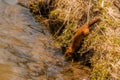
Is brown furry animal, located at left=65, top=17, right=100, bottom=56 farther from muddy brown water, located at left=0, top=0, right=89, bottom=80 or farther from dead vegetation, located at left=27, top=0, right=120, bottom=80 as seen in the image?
muddy brown water, located at left=0, top=0, right=89, bottom=80

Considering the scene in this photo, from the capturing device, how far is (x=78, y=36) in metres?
5.98

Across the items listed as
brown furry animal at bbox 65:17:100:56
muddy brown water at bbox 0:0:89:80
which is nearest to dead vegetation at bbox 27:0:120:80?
brown furry animal at bbox 65:17:100:56

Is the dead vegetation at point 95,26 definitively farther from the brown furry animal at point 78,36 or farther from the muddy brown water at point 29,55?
the muddy brown water at point 29,55

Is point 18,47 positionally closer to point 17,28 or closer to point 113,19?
point 17,28

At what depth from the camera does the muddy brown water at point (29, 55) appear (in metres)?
5.50

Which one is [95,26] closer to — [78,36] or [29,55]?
[78,36]

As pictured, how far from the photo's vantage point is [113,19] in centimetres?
636

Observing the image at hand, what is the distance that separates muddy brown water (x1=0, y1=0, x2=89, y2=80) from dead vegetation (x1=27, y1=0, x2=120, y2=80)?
27 cm

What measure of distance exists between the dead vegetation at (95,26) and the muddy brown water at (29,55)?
0.27 meters

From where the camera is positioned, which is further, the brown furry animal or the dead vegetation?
the brown furry animal

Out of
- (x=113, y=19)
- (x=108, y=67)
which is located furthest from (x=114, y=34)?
(x=108, y=67)

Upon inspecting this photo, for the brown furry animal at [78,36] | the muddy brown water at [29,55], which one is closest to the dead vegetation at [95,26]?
the brown furry animal at [78,36]

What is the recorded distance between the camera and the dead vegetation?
18.3 feet

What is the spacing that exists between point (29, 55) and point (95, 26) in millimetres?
1445
